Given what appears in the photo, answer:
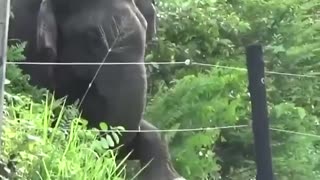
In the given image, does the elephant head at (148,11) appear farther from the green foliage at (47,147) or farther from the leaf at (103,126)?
the green foliage at (47,147)

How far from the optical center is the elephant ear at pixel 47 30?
462 centimetres

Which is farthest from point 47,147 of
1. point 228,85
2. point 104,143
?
point 228,85

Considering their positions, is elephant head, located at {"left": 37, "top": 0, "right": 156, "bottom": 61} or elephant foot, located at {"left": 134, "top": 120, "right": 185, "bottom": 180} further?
elephant foot, located at {"left": 134, "top": 120, "right": 185, "bottom": 180}

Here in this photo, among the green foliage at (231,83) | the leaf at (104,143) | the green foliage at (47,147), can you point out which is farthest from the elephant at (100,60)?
the green foliage at (231,83)

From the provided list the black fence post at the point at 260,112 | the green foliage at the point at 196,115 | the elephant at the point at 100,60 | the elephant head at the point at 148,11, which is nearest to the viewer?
the black fence post at the point at 260,112

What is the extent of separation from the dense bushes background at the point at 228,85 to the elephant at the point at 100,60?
35 cm

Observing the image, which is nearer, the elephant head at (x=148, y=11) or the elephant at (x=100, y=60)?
the elephant at (x=100, y=60)

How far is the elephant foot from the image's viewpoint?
4.82 metres

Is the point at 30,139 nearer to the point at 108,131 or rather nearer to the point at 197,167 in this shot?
the point at 108,131

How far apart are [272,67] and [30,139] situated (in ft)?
13.1

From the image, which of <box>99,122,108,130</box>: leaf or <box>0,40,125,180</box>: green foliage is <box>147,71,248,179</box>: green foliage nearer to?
<box>99,122,108,130</box>: leaf

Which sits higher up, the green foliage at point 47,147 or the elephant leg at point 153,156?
the green foliage at point 47,147

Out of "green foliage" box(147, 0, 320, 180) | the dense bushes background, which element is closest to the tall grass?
the dense bushes background

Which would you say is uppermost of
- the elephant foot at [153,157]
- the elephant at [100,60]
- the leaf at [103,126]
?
the elephant at [100,60]
